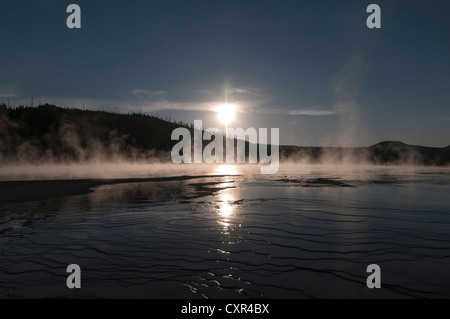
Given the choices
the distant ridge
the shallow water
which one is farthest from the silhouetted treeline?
the shallow water

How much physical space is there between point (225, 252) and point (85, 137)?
116884 mm

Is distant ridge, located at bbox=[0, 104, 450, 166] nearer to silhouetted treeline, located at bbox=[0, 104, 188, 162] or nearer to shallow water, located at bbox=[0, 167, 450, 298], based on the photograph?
silhouetted treeline, located at bbox=[0, 104, 188, 162]

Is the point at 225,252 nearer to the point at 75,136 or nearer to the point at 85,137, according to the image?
the point at 75,136

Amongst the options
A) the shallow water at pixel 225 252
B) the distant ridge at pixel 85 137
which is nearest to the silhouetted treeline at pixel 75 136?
the distant ridge at pixel 85 137

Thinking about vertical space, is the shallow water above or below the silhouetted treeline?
below

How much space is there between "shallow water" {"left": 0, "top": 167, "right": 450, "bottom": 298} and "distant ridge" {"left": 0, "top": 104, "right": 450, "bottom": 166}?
3464 inches

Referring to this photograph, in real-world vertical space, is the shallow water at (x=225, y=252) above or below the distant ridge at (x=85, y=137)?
below

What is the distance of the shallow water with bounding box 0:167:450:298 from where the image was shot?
209 inches

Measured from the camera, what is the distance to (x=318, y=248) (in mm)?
7691

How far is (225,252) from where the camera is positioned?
739 centimetres

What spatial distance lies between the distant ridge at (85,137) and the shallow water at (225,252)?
289ft

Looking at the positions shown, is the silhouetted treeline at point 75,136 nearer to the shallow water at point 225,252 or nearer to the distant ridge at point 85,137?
the distant ridge at point 85,137

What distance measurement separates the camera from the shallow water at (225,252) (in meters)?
5.32
